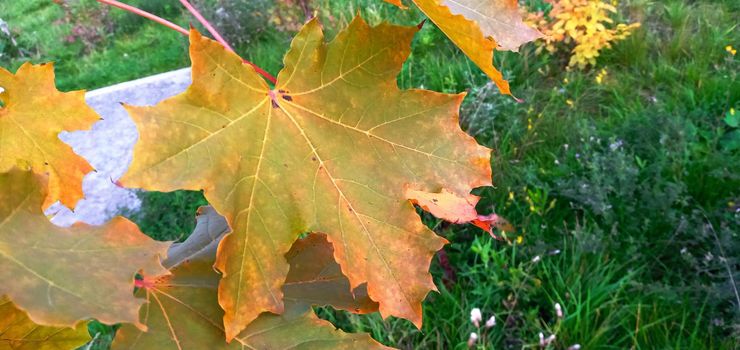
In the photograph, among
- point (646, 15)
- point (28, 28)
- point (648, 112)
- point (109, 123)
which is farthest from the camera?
point (28, 28)

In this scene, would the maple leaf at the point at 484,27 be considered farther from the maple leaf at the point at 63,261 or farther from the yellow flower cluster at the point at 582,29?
the yellow flower cluster at the point at 582,29

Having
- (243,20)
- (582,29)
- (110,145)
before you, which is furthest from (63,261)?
(243,20)

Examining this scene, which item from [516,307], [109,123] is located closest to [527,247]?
[516,307]

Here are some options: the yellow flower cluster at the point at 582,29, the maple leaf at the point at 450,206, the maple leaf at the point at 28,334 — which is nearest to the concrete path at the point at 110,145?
the yellow flower cluster at the point at 582,29

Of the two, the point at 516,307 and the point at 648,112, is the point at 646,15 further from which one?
the point at 516,307

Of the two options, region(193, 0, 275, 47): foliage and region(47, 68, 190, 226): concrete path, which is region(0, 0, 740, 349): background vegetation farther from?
region(193, 0, 275, 47): foliage

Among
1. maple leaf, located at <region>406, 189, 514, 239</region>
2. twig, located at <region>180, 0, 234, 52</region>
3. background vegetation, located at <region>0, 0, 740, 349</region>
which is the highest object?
twig, located at <region>180, 0, 234, 52</region>

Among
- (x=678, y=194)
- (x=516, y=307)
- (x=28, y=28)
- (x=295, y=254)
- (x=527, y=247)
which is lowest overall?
(x=28, y=28)

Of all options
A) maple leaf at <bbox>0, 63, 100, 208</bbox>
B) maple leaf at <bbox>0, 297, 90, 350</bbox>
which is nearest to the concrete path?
maple leaf at <bbox>0, 63, 100, 208</bbox>
